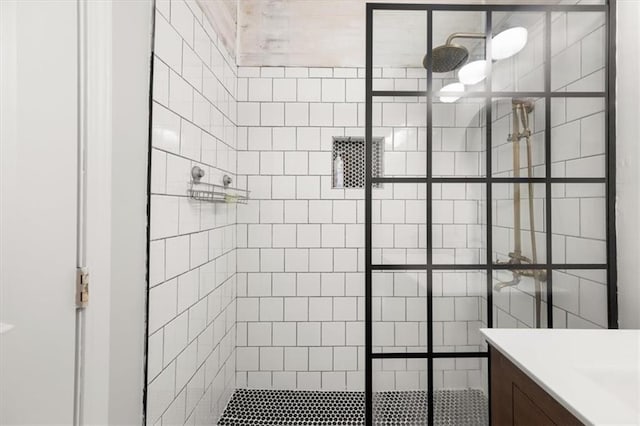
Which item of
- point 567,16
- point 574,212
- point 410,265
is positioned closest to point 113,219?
point 410,265

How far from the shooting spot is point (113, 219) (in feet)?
2.74

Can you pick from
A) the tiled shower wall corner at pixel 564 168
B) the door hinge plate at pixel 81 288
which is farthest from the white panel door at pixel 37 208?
the tiled shower wall corner at pixel 564 168

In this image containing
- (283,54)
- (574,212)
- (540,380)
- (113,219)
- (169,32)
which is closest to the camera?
(540,380)

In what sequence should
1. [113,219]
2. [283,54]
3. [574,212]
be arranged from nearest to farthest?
[113,219]
[574,212]
[283,54]

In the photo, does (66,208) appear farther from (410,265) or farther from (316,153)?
(316,153)

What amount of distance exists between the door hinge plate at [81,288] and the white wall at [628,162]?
174 cm

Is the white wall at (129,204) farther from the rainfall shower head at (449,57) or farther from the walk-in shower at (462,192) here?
the rainfall shower head at (449,57)

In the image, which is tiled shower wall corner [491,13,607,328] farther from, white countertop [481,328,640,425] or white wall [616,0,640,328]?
white countertop [481,328,640,425]

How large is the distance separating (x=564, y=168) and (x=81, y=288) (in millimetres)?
1621

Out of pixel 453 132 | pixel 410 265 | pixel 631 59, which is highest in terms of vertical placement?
pixel 631 59

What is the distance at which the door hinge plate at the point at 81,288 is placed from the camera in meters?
0.76

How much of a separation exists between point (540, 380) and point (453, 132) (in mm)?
883

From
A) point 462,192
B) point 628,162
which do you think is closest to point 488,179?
point 462,192

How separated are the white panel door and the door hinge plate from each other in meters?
0.01
